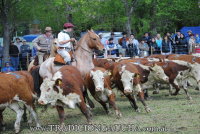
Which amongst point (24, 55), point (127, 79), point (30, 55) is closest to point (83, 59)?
point (127, 79)

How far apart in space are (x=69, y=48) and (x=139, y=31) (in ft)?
76.0

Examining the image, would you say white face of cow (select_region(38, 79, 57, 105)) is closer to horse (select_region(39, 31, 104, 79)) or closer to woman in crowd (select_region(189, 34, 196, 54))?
horse (select_region(39, 31, 104, 79))

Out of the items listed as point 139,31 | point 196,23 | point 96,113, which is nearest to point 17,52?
point 96,113

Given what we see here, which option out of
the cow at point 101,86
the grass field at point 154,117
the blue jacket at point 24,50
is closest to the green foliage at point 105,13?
the blue jacket at point 24,50

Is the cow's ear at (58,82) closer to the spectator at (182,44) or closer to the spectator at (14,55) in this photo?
the spectator at (14,55)

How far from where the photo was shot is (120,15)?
29656 mm

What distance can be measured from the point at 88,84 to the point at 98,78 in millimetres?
581

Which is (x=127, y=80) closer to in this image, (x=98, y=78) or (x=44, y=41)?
(x=98, y=78)

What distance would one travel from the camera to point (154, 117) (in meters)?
9.52

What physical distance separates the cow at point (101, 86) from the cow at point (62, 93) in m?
0.71

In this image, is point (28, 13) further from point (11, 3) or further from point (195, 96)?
point (195, 96)

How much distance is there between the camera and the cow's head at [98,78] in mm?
9664

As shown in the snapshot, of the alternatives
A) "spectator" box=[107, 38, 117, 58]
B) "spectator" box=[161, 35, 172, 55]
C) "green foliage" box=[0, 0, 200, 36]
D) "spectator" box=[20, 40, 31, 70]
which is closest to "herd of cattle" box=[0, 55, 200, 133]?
"spectator" box=[107, 38, 117, 58]

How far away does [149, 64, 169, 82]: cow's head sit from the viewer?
→ 491 inches
